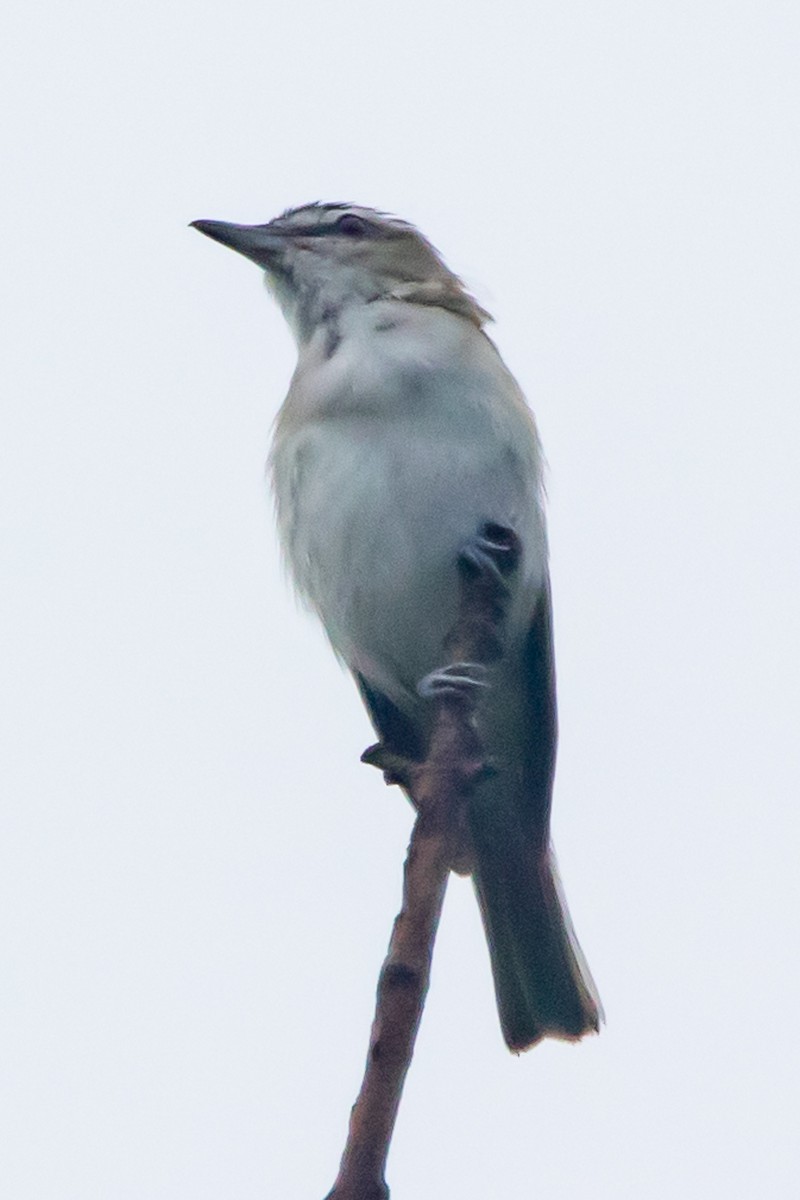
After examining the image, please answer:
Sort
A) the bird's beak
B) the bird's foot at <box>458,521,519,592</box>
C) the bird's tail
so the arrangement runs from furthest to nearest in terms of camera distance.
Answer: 1. the bird's beak
2. the bird's tail
3. the bird's foot at <box>458,521,519,592</box>

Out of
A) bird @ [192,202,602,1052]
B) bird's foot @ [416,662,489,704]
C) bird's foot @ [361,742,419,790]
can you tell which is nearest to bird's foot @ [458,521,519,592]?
bird @ [192,202,602,1052]

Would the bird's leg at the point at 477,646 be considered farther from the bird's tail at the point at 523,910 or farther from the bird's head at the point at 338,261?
the bird's head at the point at 338,261

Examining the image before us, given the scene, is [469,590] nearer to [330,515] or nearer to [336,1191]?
[330,515]

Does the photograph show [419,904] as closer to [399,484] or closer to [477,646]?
[477,646]

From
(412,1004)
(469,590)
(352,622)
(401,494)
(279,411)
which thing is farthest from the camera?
(279,411)

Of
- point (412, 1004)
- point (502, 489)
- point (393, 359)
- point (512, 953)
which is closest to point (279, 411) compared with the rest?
point (393, 359)

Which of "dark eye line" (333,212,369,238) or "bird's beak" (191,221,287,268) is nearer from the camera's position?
"bird's beak" (191,221,287,268)

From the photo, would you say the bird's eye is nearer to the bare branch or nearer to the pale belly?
the pale belly
